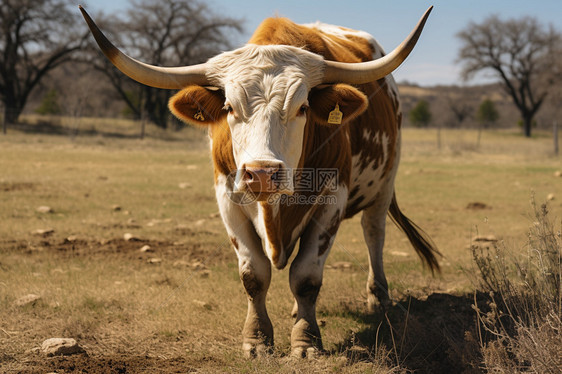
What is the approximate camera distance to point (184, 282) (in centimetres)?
512

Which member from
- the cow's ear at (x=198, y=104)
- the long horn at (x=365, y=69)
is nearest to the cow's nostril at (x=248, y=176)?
the cow's ear at (x=198, y=104)

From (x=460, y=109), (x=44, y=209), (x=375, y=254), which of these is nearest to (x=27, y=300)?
(x=375, y=254)

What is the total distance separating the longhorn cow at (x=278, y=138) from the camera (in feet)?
10.3

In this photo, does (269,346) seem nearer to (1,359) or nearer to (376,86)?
(1,359)

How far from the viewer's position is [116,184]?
11172mm

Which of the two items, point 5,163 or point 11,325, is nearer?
point 11,325

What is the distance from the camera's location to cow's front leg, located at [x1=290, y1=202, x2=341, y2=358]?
348cm

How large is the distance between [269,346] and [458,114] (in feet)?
247

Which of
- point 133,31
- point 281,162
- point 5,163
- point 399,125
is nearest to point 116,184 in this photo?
point 5,163

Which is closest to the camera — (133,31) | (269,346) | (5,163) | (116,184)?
(269,346)

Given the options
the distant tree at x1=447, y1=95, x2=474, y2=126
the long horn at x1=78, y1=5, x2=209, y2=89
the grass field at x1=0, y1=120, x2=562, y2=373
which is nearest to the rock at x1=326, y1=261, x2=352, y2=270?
the grass field at x1=0, y1=120, x2=562, y2=373

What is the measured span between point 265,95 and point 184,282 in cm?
256

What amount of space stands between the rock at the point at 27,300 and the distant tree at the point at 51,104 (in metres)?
35.7

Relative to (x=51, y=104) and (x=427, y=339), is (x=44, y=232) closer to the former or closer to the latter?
(x=427, y=339)
